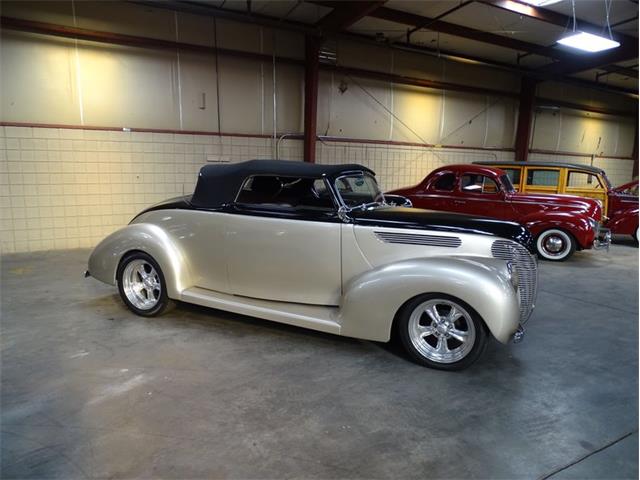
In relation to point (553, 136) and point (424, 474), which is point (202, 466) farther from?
point (553, 136)

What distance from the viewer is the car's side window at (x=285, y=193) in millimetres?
3539

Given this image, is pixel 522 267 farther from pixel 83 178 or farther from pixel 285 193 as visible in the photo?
pixel 83 178

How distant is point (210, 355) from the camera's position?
3287 mm

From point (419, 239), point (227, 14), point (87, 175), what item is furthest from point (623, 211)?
point (87, 175)

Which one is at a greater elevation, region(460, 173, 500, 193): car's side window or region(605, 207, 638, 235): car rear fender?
region(460, 173, 500, 193): car's side window

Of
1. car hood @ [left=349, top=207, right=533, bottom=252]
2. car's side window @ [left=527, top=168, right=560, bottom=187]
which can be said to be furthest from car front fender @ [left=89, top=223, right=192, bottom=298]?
car's side window @ [left=527, top=168, right=560, bottom=187]

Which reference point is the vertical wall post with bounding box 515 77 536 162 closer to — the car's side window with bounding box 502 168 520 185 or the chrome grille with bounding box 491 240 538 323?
the car's side window with bounding box 502 168 520 185

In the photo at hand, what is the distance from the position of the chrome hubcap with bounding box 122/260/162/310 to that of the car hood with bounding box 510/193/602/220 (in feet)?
19.4

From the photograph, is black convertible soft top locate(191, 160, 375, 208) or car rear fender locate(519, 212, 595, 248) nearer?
black convertible soft top locate(191, 160, 375, 208)

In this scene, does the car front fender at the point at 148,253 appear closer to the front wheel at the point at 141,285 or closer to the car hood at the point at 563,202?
the front wheel at the point at 141,285

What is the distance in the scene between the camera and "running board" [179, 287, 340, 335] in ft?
10.9

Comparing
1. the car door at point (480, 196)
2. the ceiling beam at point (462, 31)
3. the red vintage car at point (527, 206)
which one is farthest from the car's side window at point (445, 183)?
the ceiling beam at point (462, 31)

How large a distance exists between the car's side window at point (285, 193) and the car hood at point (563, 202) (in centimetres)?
487

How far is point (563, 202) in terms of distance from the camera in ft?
23.0
